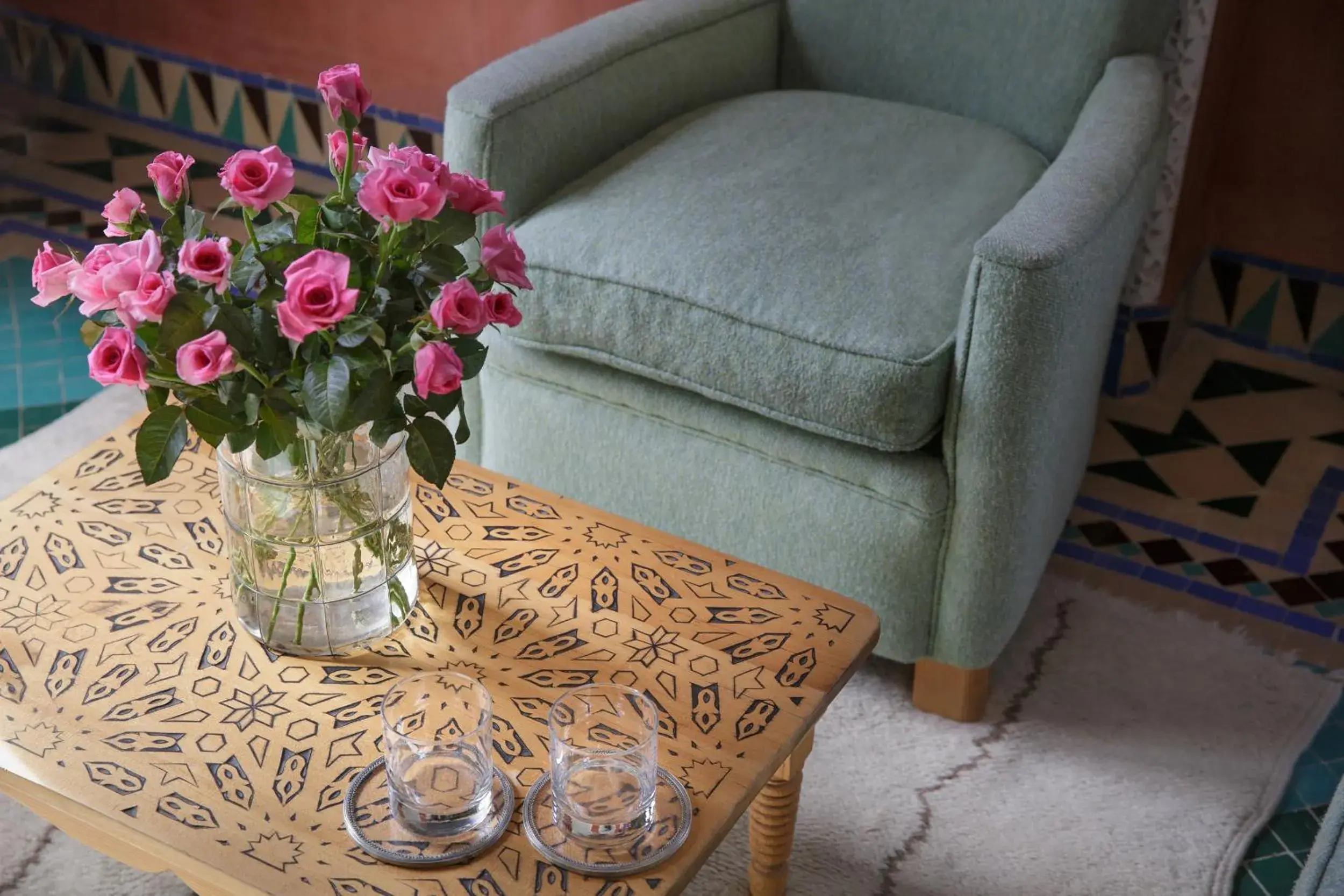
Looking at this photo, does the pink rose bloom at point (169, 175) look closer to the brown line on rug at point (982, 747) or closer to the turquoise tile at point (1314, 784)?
the brown line on rug at point (982, 747)

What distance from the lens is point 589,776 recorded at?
1059mm

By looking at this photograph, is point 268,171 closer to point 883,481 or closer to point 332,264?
point 332,264

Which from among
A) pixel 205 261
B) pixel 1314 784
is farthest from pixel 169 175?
pixel 1314 784

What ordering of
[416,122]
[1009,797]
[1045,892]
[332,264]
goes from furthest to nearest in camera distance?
[416,122] → [1009,797] → [1045,892] → [332,264]

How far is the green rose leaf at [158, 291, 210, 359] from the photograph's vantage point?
1003 mm

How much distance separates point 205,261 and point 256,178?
0.08 metres

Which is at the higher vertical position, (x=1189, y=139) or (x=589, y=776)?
(x=1189, y=139)

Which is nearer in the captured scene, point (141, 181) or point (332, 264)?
point (332, 264)

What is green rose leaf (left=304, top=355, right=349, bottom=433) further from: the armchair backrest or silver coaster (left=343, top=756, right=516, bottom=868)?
the armchair backrest

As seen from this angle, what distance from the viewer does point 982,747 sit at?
1.67 metres

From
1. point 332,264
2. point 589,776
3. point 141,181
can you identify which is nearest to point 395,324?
point 332,264

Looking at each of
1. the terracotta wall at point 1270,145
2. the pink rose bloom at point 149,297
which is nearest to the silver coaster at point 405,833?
the pink rose bloom at point 149,297

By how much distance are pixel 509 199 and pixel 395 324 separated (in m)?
0.71

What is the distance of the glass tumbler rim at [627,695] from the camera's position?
1.05 m
